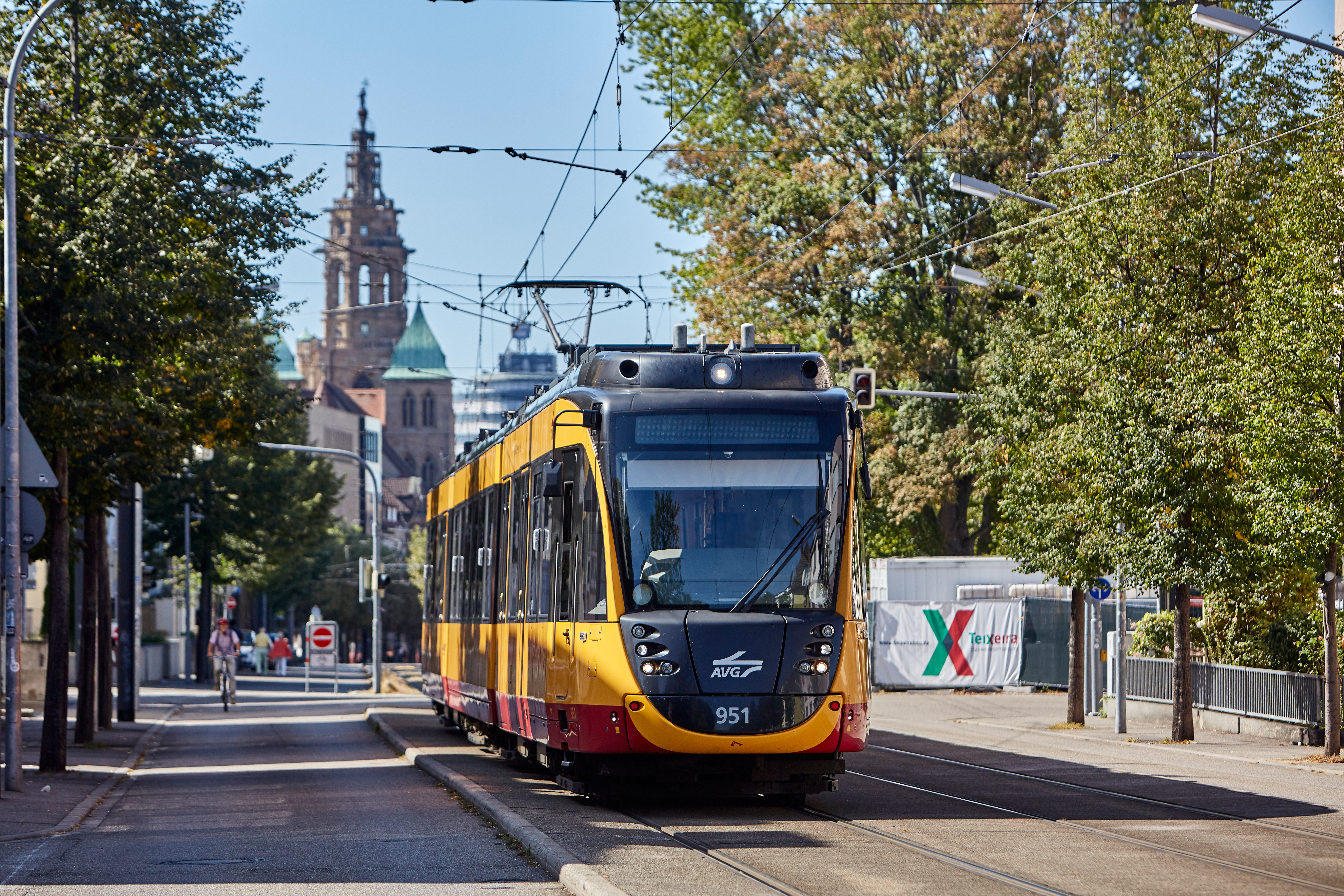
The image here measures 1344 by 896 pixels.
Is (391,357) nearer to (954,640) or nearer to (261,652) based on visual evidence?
(261,652)

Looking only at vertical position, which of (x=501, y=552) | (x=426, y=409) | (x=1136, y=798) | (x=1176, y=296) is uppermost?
(x=426, y=409)

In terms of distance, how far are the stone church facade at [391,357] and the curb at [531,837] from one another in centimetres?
16076

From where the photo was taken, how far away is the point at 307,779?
62.9 feet

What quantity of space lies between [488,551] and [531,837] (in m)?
7.98

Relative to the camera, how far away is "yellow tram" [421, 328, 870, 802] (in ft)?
43.4

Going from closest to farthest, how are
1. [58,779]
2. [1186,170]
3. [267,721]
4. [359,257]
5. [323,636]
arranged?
[58,779] < [1186,170] < [267,721] < [323,636] < [359,257]

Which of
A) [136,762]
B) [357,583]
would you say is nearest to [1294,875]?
[136,762]

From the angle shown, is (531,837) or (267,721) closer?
(531,837)

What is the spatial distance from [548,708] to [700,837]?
271 cm

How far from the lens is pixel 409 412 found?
19725 centimetres

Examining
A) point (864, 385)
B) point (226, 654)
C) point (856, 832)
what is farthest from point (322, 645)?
point (856, 832)

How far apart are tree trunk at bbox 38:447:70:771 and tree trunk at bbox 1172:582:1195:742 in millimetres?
13620

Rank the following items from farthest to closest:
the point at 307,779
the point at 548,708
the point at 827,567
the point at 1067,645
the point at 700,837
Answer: the point at 1067,645 < the point at 307,779 < the point at 548,708 < the point at 827,567 < the point at 700,837

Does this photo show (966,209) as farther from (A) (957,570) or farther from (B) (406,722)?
(B) (406,722)
